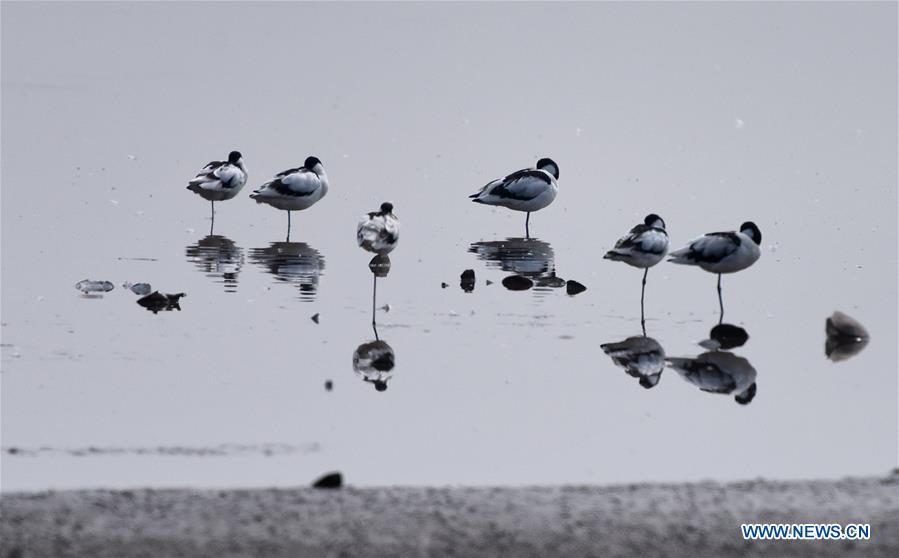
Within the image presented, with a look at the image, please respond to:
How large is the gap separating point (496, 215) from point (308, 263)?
5.36 metres

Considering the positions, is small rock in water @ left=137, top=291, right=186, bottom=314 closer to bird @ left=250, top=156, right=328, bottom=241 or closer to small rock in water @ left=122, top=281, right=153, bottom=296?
small rock in water @ left=122, top=281, right=153, bottom=296

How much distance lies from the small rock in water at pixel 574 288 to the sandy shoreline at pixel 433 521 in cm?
689

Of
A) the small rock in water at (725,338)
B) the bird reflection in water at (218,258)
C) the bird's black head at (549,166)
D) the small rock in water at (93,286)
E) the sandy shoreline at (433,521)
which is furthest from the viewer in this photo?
the bird's black head at (549,166)

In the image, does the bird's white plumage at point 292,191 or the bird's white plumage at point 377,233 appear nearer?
the bird's white plumage at point 377,233

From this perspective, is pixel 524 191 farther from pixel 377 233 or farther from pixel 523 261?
pixel 377 233

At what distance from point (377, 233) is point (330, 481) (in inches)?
291

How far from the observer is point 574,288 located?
1583 cm

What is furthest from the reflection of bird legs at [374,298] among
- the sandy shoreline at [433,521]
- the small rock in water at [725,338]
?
the sandy shoreline at [433,521]

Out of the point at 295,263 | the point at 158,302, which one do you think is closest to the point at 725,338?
the point at 158,302

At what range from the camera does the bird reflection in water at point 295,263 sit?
15945 millimetres

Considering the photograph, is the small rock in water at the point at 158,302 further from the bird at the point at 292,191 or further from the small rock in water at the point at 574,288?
the bird at the point at 292,191

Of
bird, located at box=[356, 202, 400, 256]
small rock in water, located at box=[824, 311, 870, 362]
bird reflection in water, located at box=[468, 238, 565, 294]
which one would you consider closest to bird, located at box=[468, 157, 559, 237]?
bird reflection in water, located at box=[468, 238, 565, 294]

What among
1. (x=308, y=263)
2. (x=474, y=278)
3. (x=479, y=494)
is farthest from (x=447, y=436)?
(x=308, y=263)

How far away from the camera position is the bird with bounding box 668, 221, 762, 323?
15.4 meters
